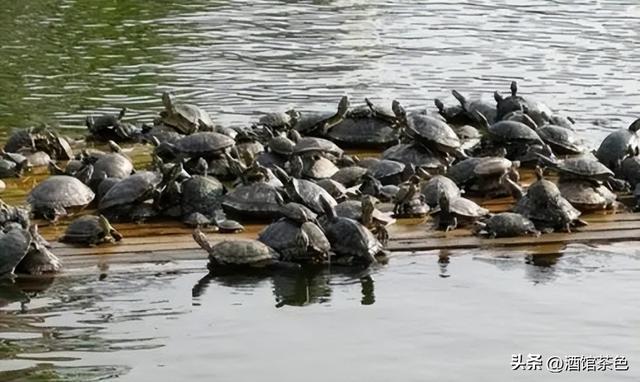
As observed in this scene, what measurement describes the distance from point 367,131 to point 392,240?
2892 millimetres

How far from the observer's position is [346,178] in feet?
31.7

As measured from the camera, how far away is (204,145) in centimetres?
990

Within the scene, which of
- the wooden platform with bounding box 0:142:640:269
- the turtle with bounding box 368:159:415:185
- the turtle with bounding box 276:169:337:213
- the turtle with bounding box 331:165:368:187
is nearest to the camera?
the wooden platform with bounding box 0:142:640:269

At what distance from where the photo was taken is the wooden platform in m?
8.26

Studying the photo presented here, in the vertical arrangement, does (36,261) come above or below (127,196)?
below

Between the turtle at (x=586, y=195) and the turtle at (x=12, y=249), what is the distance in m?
4.07

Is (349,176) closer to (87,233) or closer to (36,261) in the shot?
(87,233)

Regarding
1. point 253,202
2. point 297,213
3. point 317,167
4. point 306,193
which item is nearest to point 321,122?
point 317,167

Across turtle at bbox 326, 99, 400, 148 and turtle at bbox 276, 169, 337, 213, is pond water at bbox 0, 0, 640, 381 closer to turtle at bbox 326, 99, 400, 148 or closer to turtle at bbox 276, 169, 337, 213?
turtle at bbox 276, 169, 337, 213

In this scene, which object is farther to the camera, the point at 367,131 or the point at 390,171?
the point at 367,131

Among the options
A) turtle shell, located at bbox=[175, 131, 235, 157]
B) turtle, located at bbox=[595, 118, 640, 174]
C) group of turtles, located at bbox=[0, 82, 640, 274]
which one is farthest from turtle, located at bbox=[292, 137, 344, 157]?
turtle, located at bbox=[595, 118, 640, 174]

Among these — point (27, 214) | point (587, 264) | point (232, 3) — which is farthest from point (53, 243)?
point (232, 3)

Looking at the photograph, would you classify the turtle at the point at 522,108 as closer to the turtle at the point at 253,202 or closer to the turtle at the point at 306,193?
the turtle at the point at 306,193

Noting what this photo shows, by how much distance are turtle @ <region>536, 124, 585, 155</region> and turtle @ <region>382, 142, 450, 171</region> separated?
3.47 feet
